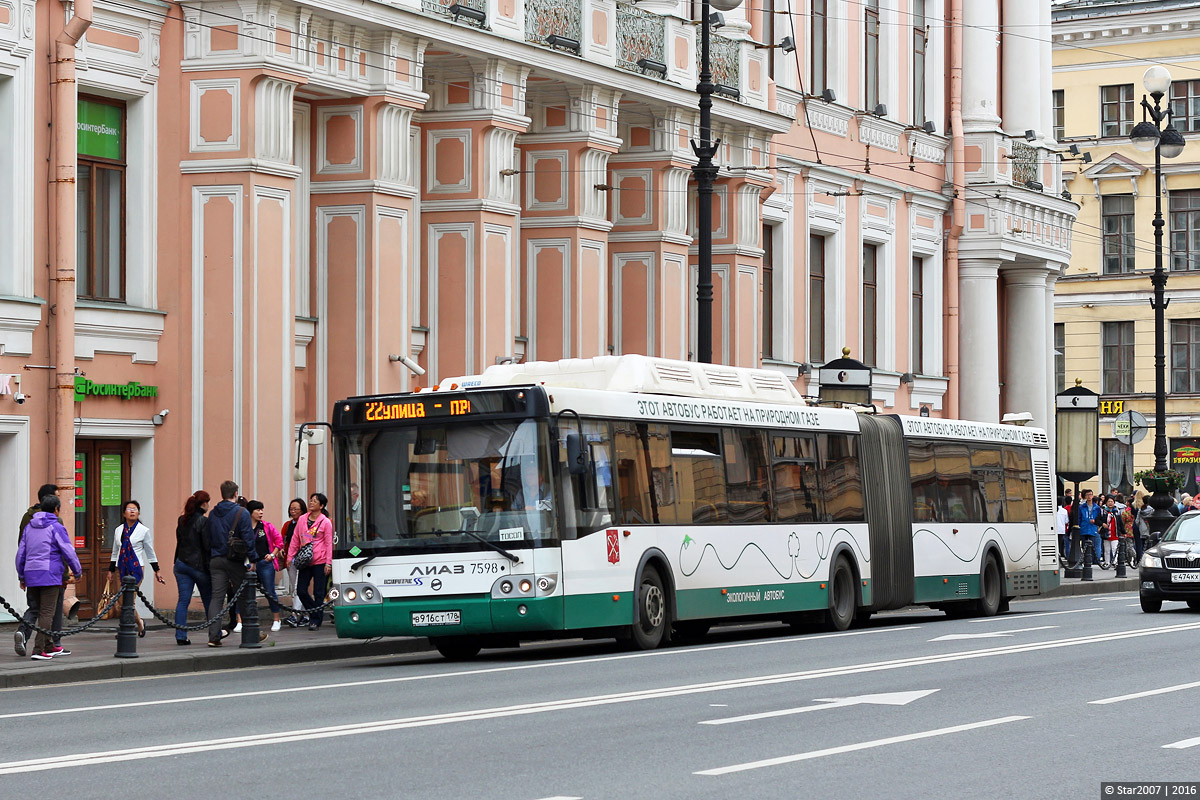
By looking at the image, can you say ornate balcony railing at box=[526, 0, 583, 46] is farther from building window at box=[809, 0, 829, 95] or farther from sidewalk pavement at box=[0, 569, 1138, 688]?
building window at box=[809, 0, 829, 95]

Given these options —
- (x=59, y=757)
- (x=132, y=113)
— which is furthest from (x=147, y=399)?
(x=59, y=757)

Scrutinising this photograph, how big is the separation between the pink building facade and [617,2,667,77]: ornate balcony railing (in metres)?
0.05

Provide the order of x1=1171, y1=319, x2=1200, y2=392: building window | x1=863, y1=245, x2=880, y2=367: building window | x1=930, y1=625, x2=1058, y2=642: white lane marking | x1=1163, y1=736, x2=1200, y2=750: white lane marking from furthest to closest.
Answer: x1=1171, y1=319, x2=1200, y2=392: building window
x1=863, y1=245, x2=880, y2=367: building window
x1=930, y1=625, x2=1058, y2=642: white lane marking
x1=1163, y1=736, x2=1200, y2=750: white lane marking

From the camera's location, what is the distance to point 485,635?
20578 millimetres

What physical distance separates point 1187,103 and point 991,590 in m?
41.1

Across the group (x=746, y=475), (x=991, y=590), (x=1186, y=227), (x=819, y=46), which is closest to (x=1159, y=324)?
(x=819, y=46)

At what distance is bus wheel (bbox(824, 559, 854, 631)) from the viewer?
977 inches

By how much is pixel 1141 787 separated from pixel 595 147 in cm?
2193

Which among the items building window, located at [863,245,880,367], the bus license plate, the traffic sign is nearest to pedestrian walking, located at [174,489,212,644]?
the bus license plate

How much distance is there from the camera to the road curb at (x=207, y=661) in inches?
706

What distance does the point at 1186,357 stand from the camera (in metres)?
66.4

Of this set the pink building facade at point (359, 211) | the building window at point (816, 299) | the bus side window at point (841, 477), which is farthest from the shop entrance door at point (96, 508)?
the building window at point (816, 299)

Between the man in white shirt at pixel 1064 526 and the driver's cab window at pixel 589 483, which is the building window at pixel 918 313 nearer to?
the man in white shirt at pixel 1064 526

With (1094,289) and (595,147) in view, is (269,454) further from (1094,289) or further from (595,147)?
(1094,289)
